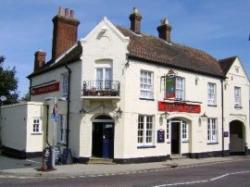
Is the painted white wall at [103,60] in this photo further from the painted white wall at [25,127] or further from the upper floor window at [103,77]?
the painted white wall at [25,127]

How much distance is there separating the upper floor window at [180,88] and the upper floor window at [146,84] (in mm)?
2639

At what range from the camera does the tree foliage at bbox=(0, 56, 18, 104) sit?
1439 inches

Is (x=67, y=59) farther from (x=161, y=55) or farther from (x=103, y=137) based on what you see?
(x=161, y=55)

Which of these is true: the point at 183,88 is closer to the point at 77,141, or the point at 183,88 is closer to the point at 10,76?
the point at 77,141

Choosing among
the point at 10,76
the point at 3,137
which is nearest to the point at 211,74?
the point at 3,137

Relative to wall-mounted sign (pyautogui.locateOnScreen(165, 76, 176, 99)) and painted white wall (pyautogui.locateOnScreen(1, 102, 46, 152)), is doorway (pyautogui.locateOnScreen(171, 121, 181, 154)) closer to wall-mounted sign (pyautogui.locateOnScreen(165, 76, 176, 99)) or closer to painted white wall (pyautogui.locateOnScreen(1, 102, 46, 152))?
wall-mounted sign (pyautogui.locateOnScreen(165, 76, 176, 99))

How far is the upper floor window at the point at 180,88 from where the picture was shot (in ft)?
84.7

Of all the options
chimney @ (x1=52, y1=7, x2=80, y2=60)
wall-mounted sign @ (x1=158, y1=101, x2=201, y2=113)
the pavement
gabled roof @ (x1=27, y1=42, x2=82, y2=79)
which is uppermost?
chimney @ (x1=52, y1=7, x2=80, y2=60)

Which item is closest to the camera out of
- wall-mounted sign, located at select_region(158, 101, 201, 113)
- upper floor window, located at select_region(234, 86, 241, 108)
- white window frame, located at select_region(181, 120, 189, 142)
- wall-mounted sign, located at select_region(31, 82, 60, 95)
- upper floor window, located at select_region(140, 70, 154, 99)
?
upper floor window, located at select_region(140, 70, 154, 99)

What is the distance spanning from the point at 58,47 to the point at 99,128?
26.5ft

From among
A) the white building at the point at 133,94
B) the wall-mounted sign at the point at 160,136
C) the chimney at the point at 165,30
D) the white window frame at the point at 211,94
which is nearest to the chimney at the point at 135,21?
the white building at the point at 133,94

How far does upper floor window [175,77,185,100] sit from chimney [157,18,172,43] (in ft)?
16.1

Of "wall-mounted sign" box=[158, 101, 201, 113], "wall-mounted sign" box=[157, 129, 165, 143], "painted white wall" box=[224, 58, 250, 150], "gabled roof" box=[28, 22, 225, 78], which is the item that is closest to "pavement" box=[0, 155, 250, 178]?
"wall-mounted sign" box=[157, 129, 165, 143]

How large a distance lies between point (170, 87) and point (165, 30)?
7.43 metres
